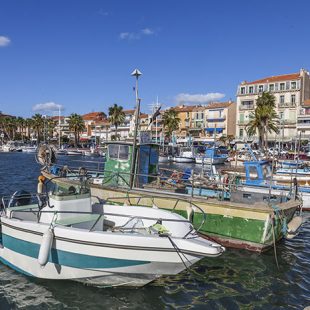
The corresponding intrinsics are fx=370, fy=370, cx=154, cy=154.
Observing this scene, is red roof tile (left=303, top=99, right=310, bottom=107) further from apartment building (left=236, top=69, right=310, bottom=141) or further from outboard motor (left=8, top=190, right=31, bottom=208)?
outboard motor (left=8, top=190, right=31, bottom=208)

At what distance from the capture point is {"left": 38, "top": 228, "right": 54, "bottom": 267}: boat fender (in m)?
8.12

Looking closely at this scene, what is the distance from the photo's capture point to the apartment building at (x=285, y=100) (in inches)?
2943

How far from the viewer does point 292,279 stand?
33.6ft

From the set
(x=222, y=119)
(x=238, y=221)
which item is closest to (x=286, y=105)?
(x=222, y=119)

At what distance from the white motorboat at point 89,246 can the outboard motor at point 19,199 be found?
82 cm

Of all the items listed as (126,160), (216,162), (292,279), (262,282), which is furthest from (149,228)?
(216,162)

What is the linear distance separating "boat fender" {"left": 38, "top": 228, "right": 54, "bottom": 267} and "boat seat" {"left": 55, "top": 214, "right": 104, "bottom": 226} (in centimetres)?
50

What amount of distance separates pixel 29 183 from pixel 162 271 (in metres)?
23.7

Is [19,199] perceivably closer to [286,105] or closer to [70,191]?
[70,191]

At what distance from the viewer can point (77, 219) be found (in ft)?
29.6

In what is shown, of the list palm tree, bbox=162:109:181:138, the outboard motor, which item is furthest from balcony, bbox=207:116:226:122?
the outboard motor

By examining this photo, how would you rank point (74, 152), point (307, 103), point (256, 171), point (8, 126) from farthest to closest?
point (8, 126) < point (74, 152) < point (307, 103) < point (256, 171)

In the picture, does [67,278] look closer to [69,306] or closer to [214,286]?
[69,306]

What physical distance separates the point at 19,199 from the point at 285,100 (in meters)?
75.2
